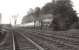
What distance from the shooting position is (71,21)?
184 feet

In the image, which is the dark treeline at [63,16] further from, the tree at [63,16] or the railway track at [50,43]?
the railway track at [50,43]

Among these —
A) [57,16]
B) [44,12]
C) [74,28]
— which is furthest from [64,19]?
[44,12]

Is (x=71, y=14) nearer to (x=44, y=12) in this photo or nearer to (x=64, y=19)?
(x=64, y=19)

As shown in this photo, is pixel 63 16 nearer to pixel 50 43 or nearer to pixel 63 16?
pixel 63 16

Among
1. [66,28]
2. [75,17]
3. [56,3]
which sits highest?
[56,3]

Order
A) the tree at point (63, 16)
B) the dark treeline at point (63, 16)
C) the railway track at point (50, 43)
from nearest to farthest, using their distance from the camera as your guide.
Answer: the railway track at point (50, 43) → the dark treeline at point (63, 16) → the tree at point (63, 16)

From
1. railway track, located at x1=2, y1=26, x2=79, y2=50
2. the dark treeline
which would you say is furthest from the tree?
railway track, located at x1=2, y1=26, x2=79, y2=50

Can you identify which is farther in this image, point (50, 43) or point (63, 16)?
point (63, 16)

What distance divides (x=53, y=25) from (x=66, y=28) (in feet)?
18.3

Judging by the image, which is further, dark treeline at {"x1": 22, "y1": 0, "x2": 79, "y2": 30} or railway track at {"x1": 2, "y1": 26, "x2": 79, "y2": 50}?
dark treeline at {"x1": 22, "y1": 0, "x2": 79, "y2": 30}

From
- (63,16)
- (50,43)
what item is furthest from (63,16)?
(50,43)

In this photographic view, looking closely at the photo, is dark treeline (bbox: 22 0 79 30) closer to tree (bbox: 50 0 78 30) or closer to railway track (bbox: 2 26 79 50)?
tree (bbox: 50 0 78 30)

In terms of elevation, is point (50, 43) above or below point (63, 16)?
below

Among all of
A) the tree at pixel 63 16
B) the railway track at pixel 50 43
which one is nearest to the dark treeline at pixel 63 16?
the tree at pixel 63 16
